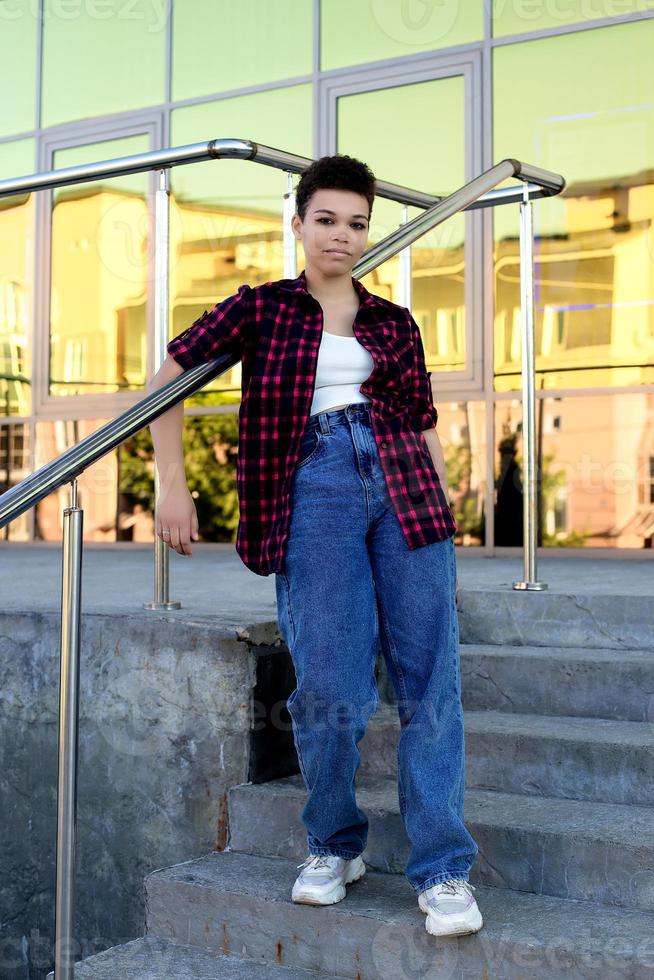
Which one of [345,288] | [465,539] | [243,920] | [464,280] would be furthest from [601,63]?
[243,920]

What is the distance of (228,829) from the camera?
2598 millimetres

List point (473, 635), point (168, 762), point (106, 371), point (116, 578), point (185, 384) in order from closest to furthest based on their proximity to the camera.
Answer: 1. point (185, 384)
2. point (168, 762)
3. point (473, 635)
4. point (116, 578)
5. point (106, 371)

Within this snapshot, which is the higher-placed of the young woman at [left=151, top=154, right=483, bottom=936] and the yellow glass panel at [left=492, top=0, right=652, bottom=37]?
the yellow glass panel at [left=492, top=0, right=652, bottom=37]

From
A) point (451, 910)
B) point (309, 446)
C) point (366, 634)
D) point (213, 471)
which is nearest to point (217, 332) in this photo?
point (309, 446)

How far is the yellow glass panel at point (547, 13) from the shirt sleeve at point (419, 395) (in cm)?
338

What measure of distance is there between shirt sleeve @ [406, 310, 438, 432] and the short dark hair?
264 millimetres

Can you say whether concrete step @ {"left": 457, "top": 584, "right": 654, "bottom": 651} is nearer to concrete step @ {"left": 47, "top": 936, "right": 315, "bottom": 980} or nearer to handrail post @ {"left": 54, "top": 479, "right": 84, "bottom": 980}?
concrete step @ {"left": 47, "top": 936, "right": 315, "bottom": 980}

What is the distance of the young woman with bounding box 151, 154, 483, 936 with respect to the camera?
205cm

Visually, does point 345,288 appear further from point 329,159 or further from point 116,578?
point 116,578

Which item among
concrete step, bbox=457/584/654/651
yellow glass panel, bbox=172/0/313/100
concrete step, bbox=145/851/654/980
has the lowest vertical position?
concrete step, bbox=145/851/654/980

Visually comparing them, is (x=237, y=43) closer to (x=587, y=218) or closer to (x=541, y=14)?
(x=541, y=14)

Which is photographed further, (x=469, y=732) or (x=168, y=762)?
(x=168, y=762)

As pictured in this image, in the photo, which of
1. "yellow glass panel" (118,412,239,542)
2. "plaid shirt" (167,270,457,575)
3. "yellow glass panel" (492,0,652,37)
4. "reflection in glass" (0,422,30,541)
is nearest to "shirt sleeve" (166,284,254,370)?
"plaid shirt" (167,270,457,575)

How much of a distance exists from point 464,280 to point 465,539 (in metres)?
1.17
